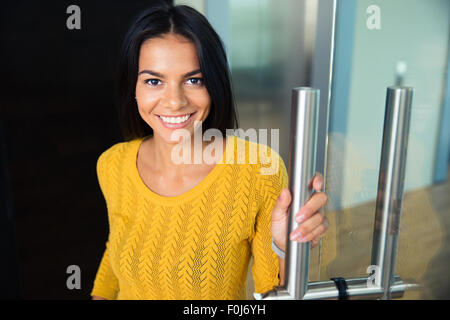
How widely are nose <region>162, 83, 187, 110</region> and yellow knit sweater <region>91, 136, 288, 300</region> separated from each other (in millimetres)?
176

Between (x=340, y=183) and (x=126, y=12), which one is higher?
(x=126, y=12)

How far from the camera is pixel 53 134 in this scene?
107 cm

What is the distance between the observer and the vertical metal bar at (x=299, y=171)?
29cm

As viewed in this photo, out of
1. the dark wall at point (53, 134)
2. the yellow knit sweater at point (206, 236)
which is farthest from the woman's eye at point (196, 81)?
the dark wall at point (53, 134)

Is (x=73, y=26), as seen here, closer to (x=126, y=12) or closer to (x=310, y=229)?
(x=126, y=12)

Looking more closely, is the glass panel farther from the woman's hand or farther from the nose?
the nose

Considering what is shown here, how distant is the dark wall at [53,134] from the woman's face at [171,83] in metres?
0.33

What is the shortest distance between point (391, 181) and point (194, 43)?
42 centimetres

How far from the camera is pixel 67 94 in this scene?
1.04 meters

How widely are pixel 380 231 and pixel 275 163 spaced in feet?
1.17

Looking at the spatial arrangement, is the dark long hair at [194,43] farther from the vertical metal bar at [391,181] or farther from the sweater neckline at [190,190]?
the vertical metal bar at [391,181]

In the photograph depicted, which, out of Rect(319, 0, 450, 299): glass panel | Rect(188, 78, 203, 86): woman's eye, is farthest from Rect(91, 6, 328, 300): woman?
Rect(319, 0, 450, 299): glass panel
